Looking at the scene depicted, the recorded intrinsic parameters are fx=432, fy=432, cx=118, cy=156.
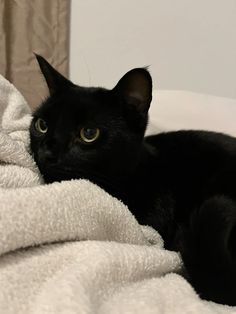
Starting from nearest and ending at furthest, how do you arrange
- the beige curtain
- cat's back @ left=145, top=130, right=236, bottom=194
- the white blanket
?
1. the white blanket
2. cat's back @ left=145, top=130, right=236, bottom=194
3. the beige curtain

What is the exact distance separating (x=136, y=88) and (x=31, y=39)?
965 mm

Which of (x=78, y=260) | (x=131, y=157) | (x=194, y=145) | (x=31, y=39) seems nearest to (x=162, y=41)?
(x=31, y=39)

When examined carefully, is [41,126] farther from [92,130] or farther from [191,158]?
[191,158]

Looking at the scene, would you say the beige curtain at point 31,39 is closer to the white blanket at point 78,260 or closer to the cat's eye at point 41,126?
the cat's eye at point 41,126

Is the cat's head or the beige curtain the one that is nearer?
the cat's head

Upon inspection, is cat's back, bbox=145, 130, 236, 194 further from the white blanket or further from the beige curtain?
the beige curtain

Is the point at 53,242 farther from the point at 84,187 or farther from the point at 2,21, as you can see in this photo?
the point at 2,21

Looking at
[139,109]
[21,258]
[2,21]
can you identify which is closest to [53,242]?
[21,258]

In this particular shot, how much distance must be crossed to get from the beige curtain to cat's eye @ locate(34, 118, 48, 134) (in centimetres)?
84

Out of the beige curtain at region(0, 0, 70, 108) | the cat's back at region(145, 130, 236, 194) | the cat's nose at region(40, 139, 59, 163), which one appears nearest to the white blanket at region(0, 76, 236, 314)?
the cat's nose at region(40, 139, 59, 163)

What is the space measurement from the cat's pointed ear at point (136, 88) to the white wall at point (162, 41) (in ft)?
2.92

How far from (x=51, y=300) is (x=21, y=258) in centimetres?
9

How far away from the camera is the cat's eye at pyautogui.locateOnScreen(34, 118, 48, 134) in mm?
933

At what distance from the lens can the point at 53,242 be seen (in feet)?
2.02
